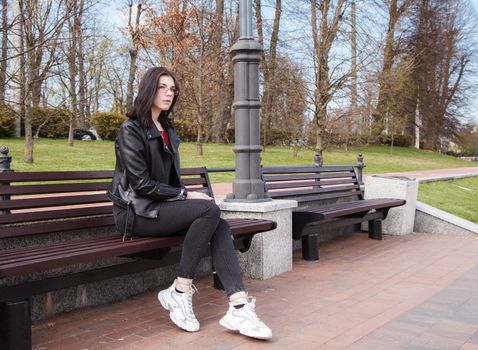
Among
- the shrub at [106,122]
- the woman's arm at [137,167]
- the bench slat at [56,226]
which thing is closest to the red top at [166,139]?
the woman's arm at [137,167]

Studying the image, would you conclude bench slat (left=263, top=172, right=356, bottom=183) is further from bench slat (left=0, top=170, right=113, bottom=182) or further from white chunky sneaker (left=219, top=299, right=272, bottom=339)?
white chunky sneaker (left=219, top=299, right=272, bottom=339)

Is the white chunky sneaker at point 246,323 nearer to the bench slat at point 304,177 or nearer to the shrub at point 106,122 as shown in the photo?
the bench slat at point 304,177

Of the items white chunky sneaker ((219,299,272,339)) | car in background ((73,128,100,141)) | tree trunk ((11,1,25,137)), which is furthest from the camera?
car in background ((73,128,100,141))

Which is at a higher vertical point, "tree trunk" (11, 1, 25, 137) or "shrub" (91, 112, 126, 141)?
"tree trunk" (11, 1, 25, 137)

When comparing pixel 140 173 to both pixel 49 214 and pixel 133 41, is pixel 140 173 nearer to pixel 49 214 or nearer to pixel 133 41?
pixel 49 214

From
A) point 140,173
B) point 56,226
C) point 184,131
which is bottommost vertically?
point 56,226

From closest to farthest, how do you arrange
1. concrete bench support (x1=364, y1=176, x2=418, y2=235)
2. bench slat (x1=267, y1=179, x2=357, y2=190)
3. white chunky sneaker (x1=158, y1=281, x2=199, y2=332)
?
white chunky sneaker (x1=158, y1=281, x2=199, y2=332)
bench slat (x1=267, y1=179, x2=357, y2=190)
concrete bench support (x1=364, y1=176, x2=418, y2=235)

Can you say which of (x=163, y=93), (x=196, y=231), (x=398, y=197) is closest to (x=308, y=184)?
(x=398, y=197)

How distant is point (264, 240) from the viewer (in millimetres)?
5234

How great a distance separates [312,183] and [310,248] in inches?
50.8

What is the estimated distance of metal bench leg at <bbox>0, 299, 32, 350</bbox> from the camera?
9.92ft

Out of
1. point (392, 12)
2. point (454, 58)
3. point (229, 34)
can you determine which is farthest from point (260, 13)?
point (454, 58)

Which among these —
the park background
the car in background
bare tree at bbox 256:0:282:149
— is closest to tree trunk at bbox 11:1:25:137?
the park background

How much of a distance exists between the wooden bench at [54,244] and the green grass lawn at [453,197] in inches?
248
